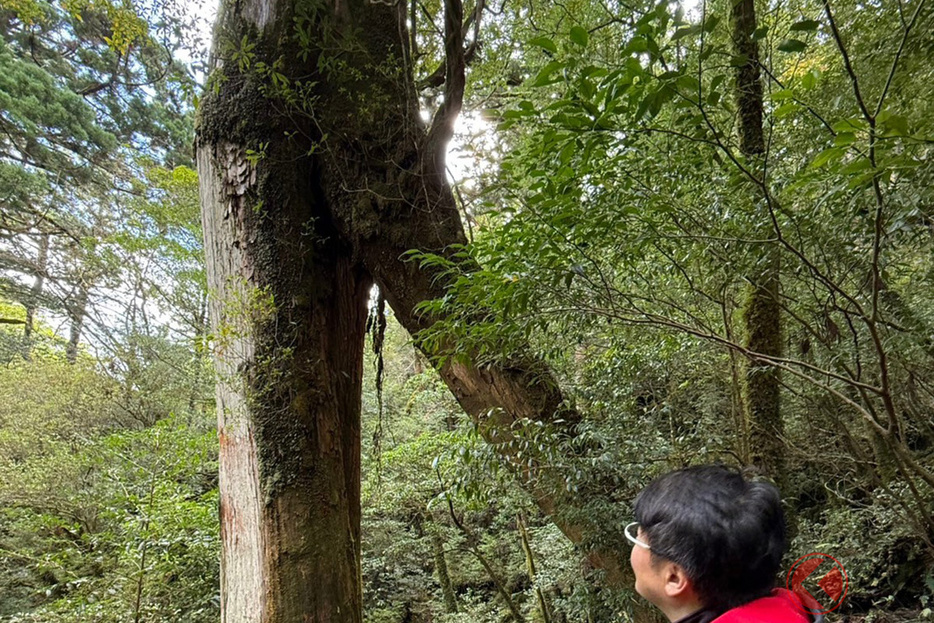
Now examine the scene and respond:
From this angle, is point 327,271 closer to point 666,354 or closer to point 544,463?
point 544,463

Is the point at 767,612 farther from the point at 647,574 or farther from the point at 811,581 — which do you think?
the point at 811,581

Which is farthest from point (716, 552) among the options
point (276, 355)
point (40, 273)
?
point (40, 273)

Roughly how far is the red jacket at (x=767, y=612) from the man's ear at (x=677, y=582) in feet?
0.21

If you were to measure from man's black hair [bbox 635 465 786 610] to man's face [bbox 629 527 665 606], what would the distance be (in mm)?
24

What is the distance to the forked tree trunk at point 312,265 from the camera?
5.42ft

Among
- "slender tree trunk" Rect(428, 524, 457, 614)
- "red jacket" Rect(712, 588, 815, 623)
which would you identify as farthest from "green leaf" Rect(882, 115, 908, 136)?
"slender tree trunk" Rect(428, 524, 457, 614)

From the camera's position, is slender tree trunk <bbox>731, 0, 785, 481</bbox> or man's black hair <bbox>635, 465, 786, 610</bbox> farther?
slender tree trunk <bbox>731, 0, 785, 481</bbox>

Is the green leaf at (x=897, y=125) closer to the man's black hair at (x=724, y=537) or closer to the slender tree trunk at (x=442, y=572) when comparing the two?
the man's black hair at (x=724, y=537)

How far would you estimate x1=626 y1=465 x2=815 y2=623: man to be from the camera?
2.49ft

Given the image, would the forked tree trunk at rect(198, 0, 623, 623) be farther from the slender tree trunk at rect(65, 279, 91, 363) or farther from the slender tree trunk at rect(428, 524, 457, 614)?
the slender tree trunk at rect(65, 279, 91, 363)

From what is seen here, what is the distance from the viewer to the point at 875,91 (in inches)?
64.3

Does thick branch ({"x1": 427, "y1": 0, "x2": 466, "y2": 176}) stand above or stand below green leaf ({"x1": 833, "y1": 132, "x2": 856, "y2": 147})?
above

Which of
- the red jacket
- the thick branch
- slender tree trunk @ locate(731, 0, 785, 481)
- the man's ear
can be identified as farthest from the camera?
slender tree trunk @ locate(731, 0, 785, 481)

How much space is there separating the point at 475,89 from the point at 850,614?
14.6 ft
